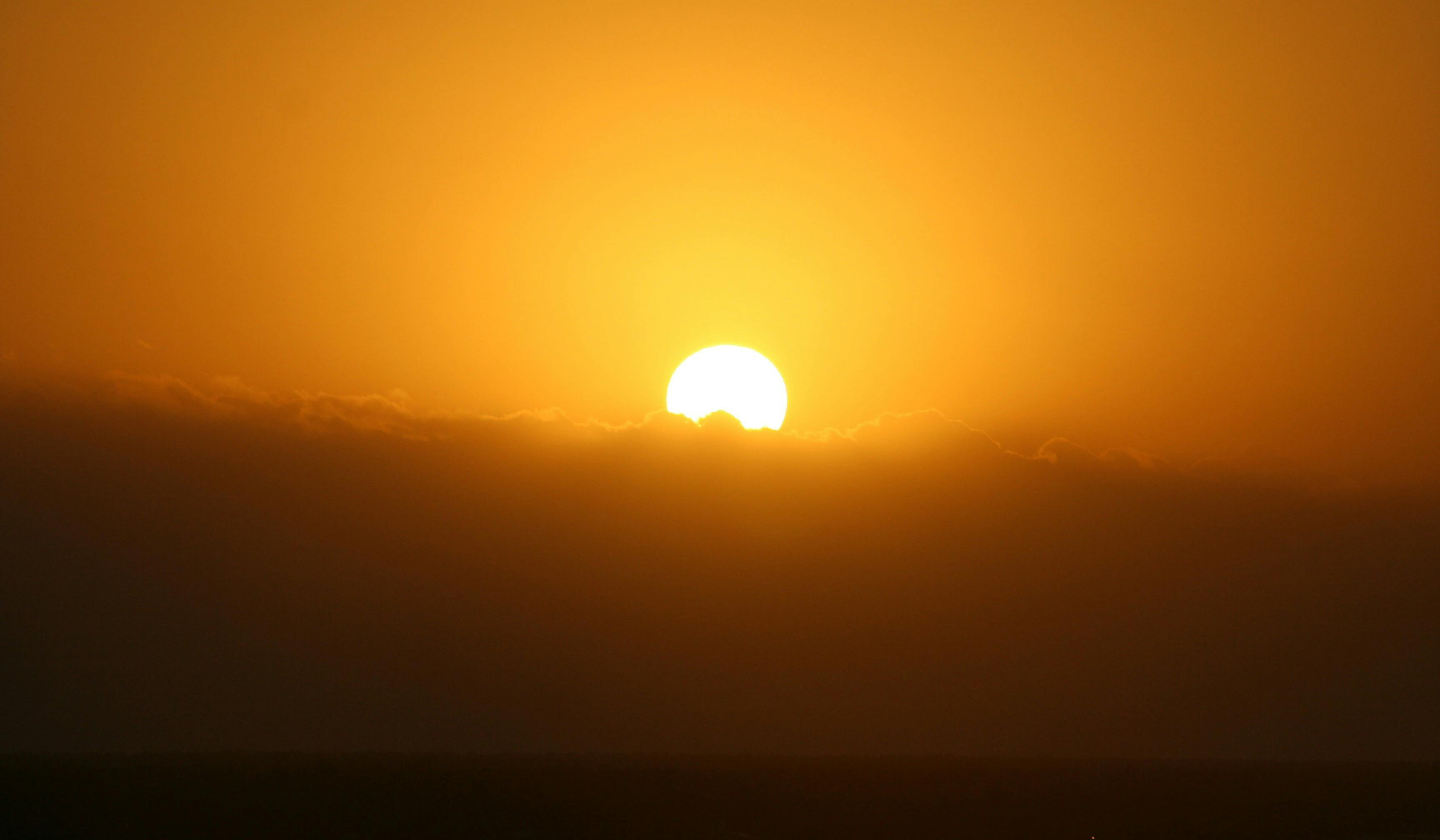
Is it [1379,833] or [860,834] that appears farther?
[860,834]

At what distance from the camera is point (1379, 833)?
182 m

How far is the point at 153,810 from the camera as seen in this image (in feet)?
621

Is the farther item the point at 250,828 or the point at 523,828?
the point at 523,828

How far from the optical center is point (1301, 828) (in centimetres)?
Answer: 19000

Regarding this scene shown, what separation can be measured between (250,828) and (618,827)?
49929mm

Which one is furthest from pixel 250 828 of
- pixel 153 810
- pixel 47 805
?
pixel 47 805

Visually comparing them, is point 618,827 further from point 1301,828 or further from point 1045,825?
point 1301,828

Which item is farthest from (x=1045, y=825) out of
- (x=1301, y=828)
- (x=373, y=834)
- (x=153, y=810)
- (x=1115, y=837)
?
(x=153, y=810)

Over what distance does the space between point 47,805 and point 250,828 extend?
31.1 metres

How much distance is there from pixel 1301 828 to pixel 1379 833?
1071 cm

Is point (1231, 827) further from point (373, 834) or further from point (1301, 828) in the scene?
point (373, 834)

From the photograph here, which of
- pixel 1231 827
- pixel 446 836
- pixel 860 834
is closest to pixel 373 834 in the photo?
pixel 446 836

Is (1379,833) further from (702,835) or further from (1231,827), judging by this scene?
Answer: (702,835)

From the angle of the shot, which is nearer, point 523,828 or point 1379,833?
point 1379,833
